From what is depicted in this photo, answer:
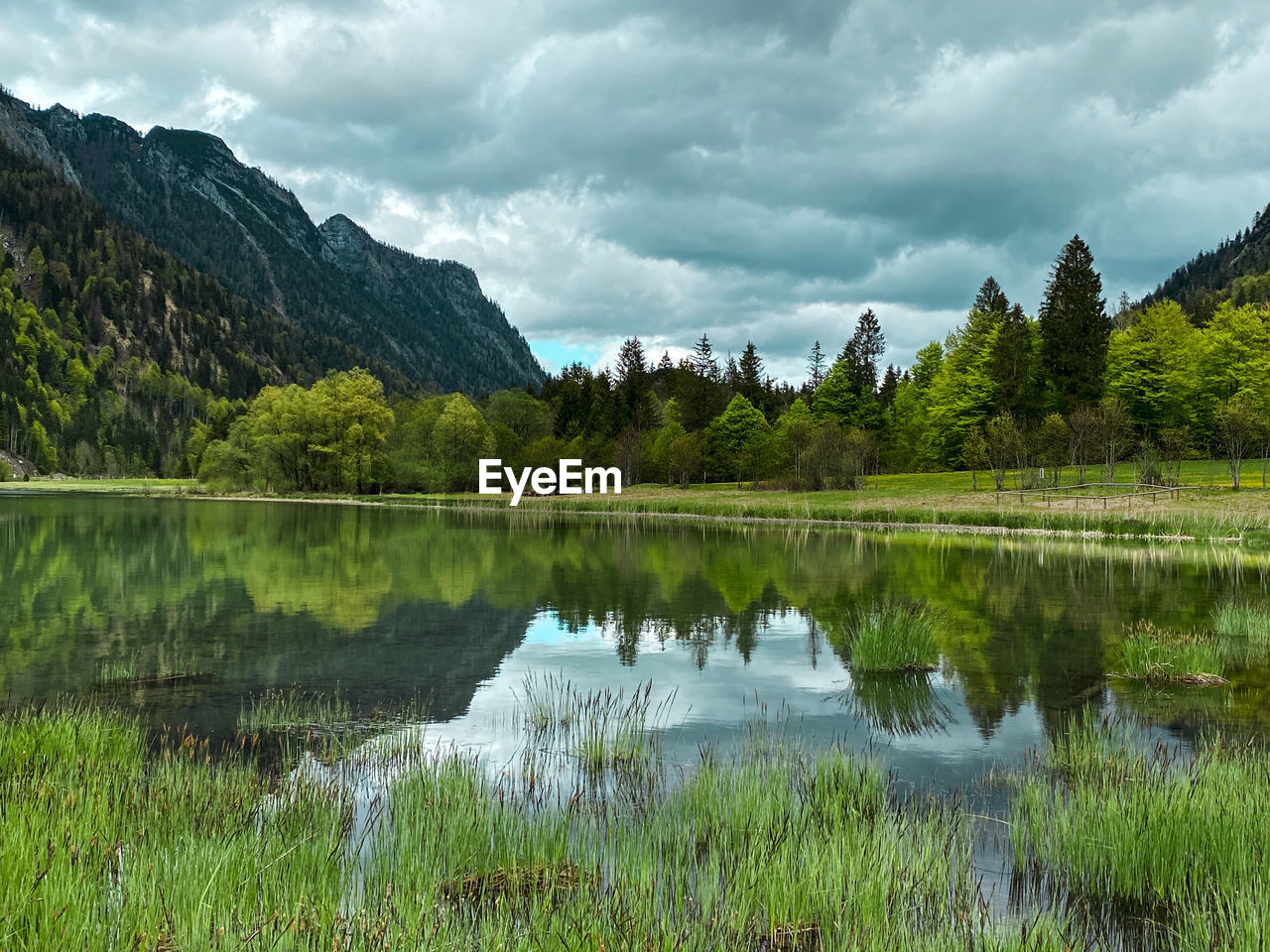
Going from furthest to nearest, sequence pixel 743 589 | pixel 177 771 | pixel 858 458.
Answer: pixel 858 458 < pixel 743 589 < pixel 177 771

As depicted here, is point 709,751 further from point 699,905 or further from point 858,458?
point 858,458

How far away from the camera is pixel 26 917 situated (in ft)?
14.9

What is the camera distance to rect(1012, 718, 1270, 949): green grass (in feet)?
19.8

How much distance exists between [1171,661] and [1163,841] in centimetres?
971

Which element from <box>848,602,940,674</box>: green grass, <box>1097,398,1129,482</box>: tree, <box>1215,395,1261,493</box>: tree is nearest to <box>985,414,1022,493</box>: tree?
<box>1097,398,1129,482</box>: tree

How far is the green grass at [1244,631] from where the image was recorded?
55.1ft

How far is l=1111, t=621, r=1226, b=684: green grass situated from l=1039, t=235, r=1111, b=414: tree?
264 feet

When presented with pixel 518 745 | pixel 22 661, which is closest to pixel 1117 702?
pixel 518 745

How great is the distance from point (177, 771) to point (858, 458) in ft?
251

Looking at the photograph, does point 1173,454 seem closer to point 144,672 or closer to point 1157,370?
point 1157,370

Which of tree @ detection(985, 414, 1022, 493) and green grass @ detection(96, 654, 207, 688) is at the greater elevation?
tree @ detection(985, 414, 1022, 493)

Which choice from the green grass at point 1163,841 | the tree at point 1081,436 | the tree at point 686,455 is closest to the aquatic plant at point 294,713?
the green grass at point 1163,841

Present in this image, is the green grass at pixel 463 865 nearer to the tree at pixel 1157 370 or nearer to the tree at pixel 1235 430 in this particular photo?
the tree at pixel 1235 430

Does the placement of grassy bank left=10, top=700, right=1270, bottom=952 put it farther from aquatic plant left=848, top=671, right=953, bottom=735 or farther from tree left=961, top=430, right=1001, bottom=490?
tree left=961, top=430, right=1001, bottom=490
